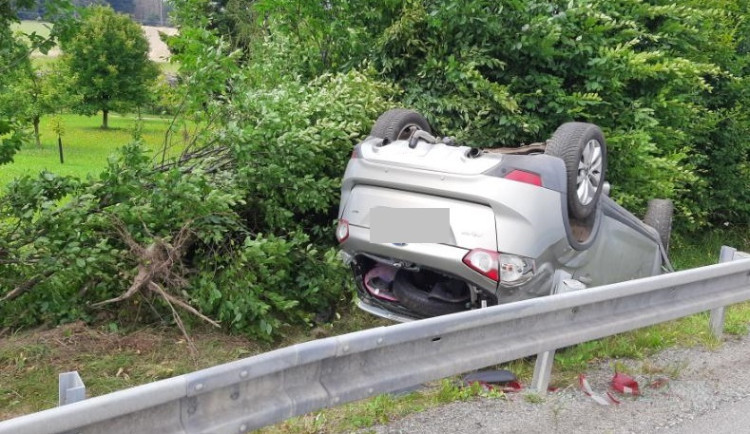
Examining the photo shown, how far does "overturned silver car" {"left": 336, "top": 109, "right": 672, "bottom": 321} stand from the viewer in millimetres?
4238

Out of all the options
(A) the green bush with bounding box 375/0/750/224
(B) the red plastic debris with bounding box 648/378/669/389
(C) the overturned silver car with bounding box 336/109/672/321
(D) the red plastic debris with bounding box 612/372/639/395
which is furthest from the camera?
(A) the green bush with bounding box 375/0/750/224

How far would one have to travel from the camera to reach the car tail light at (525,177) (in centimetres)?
427

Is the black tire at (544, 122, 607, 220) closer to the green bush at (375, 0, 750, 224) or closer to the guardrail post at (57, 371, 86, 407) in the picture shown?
the green bush at (375, 0, 750, 224)

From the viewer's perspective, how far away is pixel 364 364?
317cm

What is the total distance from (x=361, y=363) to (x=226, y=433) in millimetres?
711

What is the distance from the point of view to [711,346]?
495 centimetres

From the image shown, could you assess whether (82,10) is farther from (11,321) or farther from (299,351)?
(299,351)

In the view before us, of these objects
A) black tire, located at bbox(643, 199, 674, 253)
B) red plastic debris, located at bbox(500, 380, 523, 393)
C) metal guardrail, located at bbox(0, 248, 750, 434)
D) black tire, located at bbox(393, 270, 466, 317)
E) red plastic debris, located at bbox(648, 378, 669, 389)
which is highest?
metal guardrail, located at bbox(0, 248, 750, 434)

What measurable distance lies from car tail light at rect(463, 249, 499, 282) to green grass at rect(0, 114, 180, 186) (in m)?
2.47

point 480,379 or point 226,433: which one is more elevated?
point 226,433

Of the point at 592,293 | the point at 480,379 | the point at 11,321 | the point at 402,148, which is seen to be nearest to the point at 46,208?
the point at 11,321

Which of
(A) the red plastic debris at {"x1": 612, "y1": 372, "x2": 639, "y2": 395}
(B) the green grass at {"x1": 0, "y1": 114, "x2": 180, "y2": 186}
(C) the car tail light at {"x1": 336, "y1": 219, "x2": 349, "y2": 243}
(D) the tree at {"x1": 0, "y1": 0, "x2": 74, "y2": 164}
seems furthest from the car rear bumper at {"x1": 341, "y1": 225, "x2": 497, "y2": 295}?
(D) the tree at {"x1": 0, "y1": 0, "x2": 74, "y2": 164}

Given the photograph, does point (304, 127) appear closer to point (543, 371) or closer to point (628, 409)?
point (543, 371)

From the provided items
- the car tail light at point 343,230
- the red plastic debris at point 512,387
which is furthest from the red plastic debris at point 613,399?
the car tail light at point 343,230
